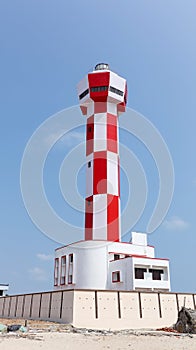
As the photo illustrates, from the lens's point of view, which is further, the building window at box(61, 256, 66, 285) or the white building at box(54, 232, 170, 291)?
the building window at box(61, 256, 66, 285)

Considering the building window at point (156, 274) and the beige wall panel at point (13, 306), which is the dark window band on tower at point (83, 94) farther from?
the beige wall panel at point (13, 306)

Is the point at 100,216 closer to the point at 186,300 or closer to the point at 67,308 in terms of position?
the point at 186,300

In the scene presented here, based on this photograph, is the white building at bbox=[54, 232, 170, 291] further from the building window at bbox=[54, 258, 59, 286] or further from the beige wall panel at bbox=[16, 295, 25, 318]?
the beige wall panel at bbox=[16, 295, 25, 318]

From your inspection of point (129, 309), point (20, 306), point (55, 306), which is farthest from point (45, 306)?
point (129, 309)

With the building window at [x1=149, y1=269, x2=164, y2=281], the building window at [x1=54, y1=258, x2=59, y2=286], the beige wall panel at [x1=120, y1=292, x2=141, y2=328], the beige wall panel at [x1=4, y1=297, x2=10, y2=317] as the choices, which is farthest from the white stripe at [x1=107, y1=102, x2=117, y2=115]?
the beige wall panel at [x1=120, y1=292, x2=141, y2=328]

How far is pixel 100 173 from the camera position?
3953cm

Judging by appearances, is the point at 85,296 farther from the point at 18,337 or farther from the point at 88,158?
the point at 88,158

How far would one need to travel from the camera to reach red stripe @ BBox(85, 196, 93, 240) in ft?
124

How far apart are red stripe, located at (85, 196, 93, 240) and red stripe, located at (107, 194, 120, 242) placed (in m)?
2.10

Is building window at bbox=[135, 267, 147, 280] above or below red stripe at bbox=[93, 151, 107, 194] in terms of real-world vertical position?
below

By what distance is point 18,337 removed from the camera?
1523 centimetres

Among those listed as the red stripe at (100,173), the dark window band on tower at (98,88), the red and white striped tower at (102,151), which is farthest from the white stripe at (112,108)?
the red stripe at (100,173)

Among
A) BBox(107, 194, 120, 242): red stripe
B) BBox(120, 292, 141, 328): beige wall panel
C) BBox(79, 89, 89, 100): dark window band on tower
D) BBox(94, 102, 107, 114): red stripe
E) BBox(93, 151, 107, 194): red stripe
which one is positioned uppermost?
BBox(79, 89, 89, 100): dark window band on tower

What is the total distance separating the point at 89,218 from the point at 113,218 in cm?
288
